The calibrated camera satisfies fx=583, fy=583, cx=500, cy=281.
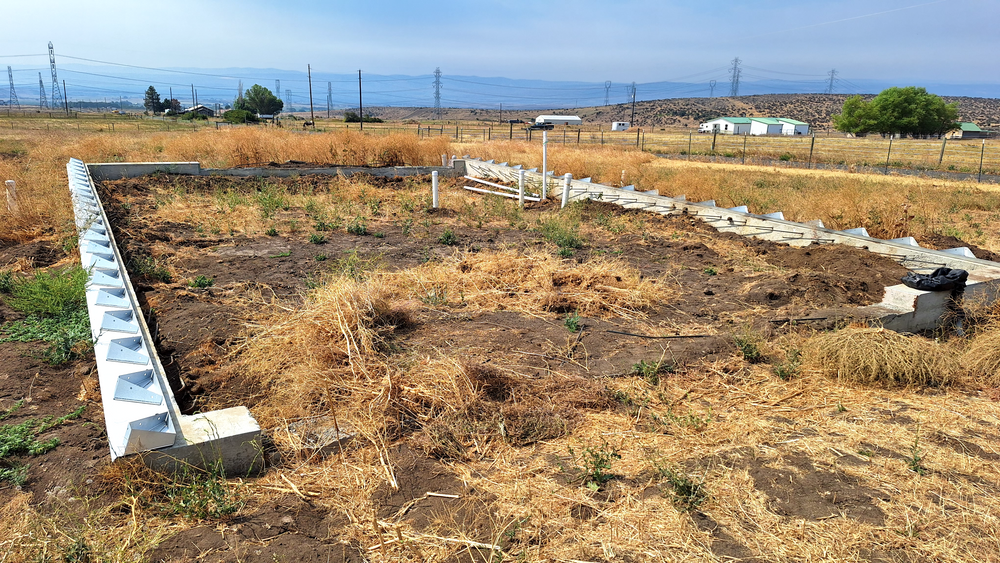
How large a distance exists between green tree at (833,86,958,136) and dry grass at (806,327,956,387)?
65044 millimetres

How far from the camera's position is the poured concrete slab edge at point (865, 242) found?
6168 mm

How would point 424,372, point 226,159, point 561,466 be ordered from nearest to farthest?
point 561,466
point 424,372
point 226,159

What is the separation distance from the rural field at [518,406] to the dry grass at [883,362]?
0.9 inches

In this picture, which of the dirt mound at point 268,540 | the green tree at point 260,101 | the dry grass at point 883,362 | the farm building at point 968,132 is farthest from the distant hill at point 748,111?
the dirt mound at point 268,540

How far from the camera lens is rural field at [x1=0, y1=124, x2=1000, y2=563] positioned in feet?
9.80

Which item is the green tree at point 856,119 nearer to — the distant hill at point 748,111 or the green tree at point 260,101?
the distant hill at point 748,111

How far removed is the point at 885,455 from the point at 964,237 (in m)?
8.80

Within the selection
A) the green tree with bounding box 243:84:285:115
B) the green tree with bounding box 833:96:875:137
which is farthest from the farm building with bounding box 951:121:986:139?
the green tree with bounding box 243:84:285:115

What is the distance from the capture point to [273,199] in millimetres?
12781

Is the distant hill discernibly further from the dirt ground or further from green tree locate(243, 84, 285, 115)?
the dirt ground

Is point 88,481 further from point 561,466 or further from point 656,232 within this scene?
point 656,232

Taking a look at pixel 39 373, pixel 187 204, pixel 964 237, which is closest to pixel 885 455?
pixel 39 373

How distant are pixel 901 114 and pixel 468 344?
70.1m

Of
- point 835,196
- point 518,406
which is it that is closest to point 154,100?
point 835,196
